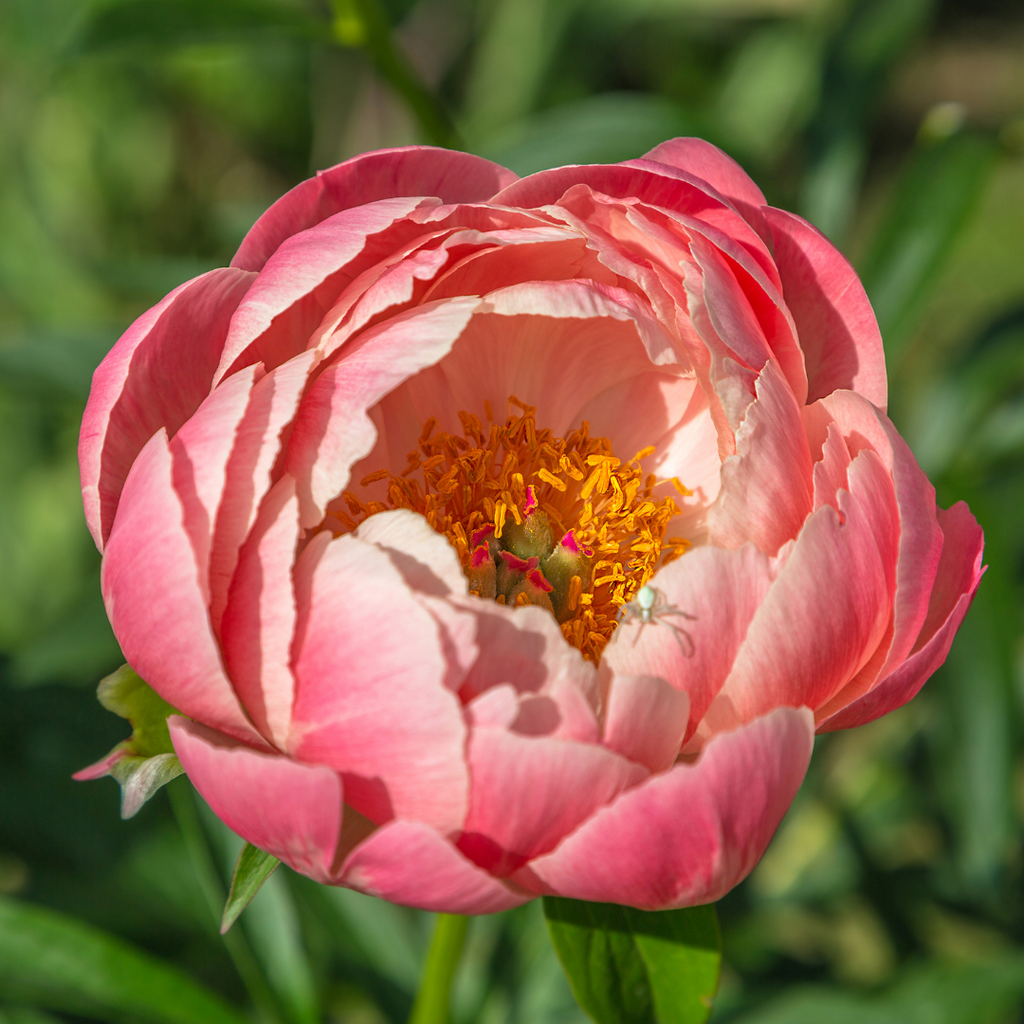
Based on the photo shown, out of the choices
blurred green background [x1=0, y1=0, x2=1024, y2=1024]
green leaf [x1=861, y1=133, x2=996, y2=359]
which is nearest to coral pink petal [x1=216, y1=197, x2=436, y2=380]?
blurred green background [x1=0, y1=0, x2=1024, y2=1024]

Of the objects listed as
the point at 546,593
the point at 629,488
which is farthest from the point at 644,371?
the point at 546,593

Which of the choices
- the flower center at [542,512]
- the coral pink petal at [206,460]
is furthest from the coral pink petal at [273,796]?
the flower center at [542,512]

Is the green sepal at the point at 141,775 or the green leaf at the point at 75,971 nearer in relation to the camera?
the green sepal at the point at 141,775

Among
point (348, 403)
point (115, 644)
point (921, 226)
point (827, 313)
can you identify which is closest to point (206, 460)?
point (348, 403)

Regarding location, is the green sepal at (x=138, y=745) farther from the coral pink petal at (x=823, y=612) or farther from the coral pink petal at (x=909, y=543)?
the coral pink petal at (x=909, y=543)

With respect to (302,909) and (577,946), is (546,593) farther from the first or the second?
(302,909)

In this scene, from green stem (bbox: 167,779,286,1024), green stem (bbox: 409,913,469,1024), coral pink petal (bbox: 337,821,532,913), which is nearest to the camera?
coral pink petal (bbox: 337,821,532,913)

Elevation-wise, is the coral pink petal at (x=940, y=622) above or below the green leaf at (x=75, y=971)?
above

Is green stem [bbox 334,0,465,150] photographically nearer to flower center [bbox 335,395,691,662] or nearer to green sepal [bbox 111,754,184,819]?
flower center [bbox 335,395,691,662]

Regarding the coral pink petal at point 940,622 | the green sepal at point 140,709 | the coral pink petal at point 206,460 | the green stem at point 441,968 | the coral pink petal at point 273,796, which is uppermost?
the coral pink petal at point 206,460
